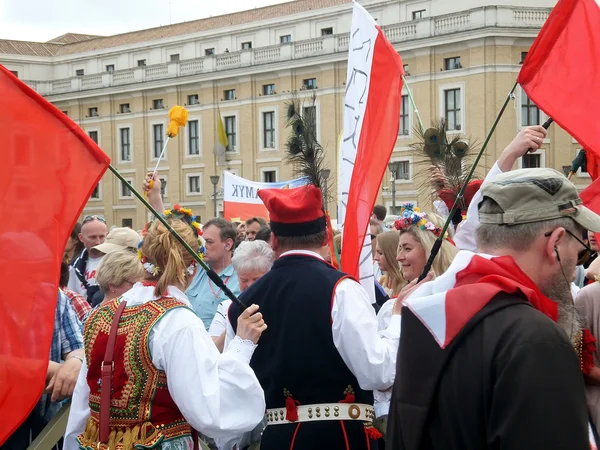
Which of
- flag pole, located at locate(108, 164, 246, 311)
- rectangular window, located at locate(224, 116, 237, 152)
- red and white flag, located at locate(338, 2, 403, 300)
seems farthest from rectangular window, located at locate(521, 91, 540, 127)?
flag pole, located at locate(108, 164, 246, 311)

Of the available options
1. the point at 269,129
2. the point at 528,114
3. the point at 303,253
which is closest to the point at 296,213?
the point at 303,253

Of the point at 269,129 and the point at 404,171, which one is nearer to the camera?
the point at 404,171

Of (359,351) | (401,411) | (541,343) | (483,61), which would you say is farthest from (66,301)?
(483,61)

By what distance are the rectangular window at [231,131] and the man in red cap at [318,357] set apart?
4542 cm

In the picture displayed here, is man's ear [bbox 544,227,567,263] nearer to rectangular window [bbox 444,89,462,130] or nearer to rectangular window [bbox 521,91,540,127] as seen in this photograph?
rectangular window [bbox 444,89,462,130]

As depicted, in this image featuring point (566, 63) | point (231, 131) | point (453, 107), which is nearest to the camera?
point (566, 63)

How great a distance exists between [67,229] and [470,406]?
1.89m

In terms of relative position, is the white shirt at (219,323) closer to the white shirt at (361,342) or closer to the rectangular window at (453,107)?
the white shirt at (361,342)

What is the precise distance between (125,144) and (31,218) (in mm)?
51617

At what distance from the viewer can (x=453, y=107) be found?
133ft

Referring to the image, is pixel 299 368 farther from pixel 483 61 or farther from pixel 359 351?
pixel 483 61

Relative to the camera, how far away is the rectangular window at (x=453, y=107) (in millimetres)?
40469

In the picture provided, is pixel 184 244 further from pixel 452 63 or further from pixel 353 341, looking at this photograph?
pixel 452 63

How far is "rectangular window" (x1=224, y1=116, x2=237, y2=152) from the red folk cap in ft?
148
